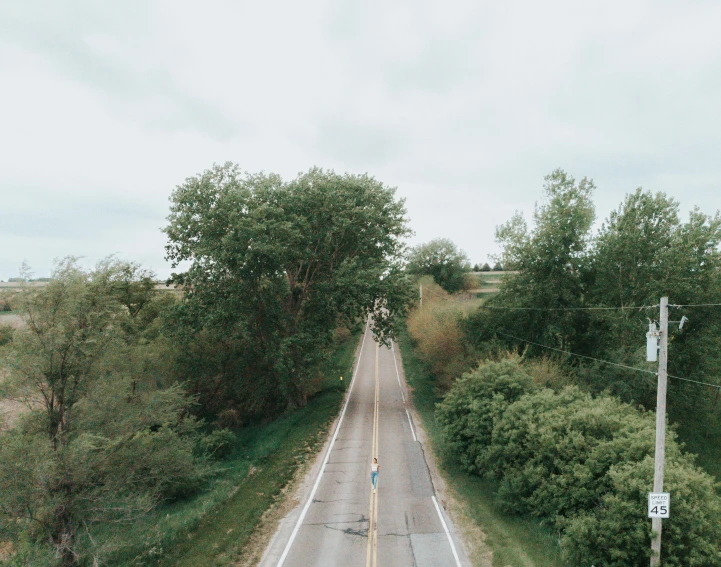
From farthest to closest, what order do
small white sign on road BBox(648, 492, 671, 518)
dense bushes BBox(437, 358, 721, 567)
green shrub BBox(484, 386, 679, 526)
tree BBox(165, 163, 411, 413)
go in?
tree BBox(165, 163, 411, 413), green shrub BBox(484, 386, 679, 526), dense bushes BBox(437, 358, 721, 567), small white sign on road BBox(648, 492, 671, 518)

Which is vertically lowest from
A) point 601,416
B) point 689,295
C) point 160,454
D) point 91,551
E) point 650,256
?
point 91,551

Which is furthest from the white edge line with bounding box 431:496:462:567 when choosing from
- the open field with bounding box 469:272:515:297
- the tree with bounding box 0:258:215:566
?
the open field with bounding box 469:272:515:297

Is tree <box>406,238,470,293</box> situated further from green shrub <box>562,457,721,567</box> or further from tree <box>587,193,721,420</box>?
green shrub <box>562,457,721,567</box>

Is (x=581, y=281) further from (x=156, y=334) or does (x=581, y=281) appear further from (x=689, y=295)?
(x=156, y=334)

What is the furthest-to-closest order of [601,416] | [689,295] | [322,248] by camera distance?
1. [322,248]
2. [689,295]
3. [601,416]

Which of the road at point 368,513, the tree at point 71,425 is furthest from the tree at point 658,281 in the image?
the tree at point 71,425

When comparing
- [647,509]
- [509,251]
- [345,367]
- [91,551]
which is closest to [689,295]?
[509,251]

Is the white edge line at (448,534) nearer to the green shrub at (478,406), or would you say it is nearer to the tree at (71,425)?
the green shrub at (478,406)
